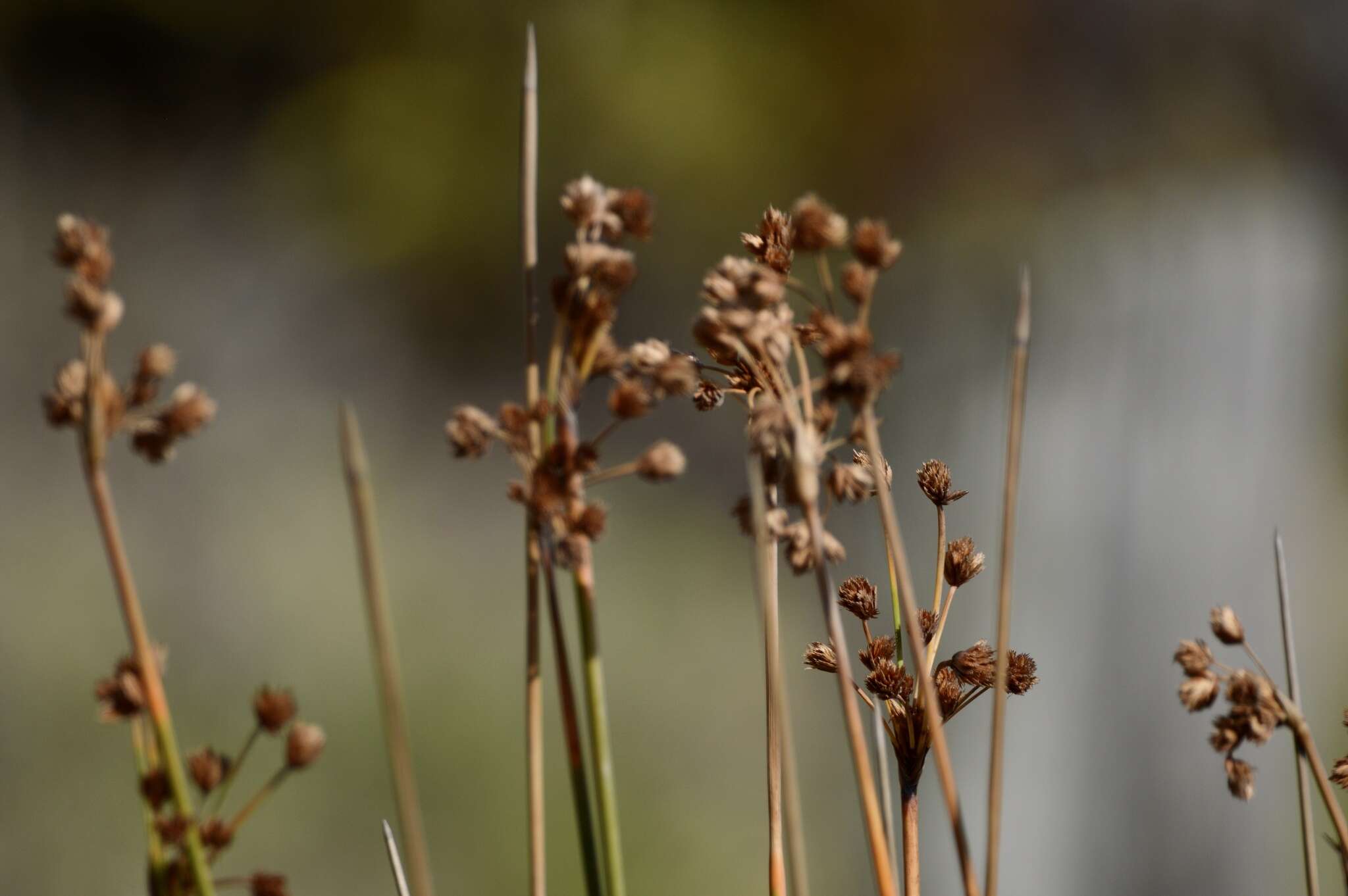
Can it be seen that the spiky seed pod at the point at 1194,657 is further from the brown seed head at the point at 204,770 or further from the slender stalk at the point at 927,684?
the brown seed head at the point at 204,770

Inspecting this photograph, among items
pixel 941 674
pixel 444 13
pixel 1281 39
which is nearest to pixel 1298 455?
pixel 1281 39

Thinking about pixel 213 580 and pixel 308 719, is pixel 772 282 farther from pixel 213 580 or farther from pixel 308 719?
pixel 213 580

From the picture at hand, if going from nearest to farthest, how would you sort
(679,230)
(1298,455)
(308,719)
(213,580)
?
(308,719)
(213,580)
(679,230)
(1298,455)

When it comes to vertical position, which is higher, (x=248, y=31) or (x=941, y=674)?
(x=248, y=31)

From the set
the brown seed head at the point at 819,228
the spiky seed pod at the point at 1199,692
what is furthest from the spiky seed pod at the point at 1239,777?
the brown seed head at the point at 819,228

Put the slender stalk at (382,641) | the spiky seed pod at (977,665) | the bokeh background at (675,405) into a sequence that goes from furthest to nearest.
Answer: the bokeh background at (675,405) → the spiky seed pod at (977,665) → the slender stalk at (382,641)

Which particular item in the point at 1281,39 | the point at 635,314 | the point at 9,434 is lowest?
the point at 9,434
